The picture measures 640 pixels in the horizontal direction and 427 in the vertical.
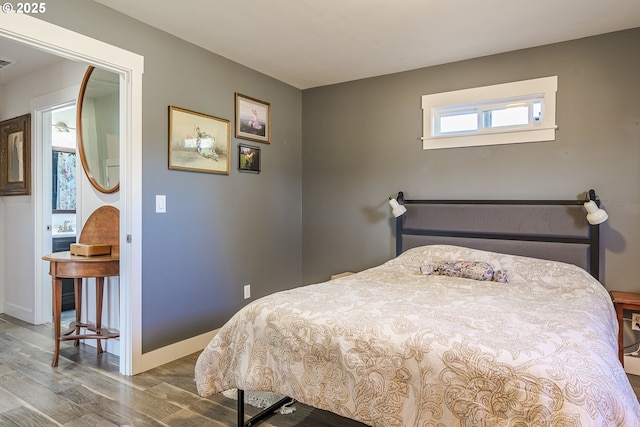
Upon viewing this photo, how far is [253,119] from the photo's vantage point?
3629mm

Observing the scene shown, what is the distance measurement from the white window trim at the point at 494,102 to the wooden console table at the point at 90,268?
8.99 ft

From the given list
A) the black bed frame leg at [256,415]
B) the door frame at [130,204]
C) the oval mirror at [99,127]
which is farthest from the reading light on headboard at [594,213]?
the oval mirror at [99,127]

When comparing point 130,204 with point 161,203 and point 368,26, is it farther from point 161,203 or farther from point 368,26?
point 368,26

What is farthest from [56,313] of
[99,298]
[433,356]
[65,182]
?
[433,356]

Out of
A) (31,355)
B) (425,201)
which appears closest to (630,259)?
(425,201)

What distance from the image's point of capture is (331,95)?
13.3ft

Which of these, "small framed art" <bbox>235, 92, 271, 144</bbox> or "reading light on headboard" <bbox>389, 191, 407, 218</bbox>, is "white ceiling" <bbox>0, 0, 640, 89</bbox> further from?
"reading light on headboard" <bbox>389, 191, 407, 218</bbox>

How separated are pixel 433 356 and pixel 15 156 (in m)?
4.63

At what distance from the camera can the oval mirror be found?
10.3 ft

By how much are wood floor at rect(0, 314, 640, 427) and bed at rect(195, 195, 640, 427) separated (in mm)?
384

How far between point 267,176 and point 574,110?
2.62m

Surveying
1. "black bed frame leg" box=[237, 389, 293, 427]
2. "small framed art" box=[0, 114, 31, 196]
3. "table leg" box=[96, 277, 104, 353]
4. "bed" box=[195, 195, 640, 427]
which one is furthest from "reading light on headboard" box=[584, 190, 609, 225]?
"small framed art" box=[0, 114, 31, 196]

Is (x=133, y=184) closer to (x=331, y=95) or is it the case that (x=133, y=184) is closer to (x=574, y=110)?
(x=331, y=95)

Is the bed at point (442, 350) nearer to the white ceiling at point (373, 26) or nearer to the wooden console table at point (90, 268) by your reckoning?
the wooden console table at point (90, 268)
